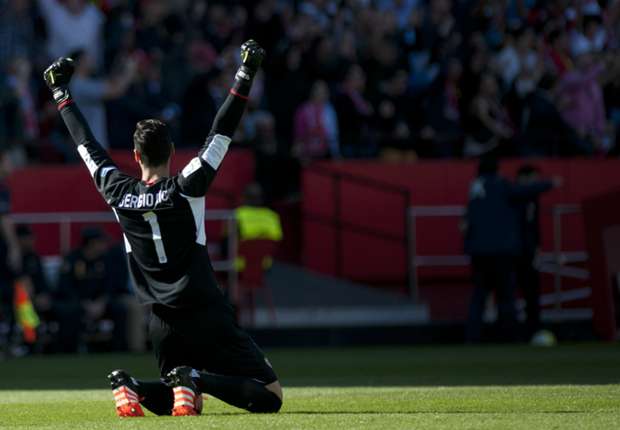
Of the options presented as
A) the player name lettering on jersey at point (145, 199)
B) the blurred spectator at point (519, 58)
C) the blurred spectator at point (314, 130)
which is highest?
the blurred spectator at point (519, 58)

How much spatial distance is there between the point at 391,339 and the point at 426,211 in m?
3.14

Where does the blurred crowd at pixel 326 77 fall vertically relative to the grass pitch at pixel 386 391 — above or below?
above

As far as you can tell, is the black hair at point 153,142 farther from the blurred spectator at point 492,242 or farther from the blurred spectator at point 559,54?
the blurred spectator at point 559,54

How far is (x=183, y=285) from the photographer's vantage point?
382 inches

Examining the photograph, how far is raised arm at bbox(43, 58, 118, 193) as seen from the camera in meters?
10.0

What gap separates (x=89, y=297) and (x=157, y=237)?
36.3ft

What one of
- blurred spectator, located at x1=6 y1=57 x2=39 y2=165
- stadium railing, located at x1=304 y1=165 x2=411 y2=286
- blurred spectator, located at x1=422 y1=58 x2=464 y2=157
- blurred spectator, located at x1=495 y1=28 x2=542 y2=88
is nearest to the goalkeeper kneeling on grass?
blurred spectator, located at x1=6 y1=57 x2=39 y2=165

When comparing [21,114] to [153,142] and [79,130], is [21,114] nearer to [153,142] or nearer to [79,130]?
[79,130]

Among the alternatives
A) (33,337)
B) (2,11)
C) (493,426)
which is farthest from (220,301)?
(2,11)

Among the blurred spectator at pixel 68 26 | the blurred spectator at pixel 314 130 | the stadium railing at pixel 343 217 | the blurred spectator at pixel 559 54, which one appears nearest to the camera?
the blurred spectator at pixel 68 26

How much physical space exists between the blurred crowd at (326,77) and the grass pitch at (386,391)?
493cm

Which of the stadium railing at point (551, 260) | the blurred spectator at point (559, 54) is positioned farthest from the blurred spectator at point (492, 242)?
the blurred spectator at point (559, 54)

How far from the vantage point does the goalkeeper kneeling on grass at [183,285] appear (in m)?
9.65

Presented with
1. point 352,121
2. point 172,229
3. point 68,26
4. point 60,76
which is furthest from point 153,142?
point 352,121
